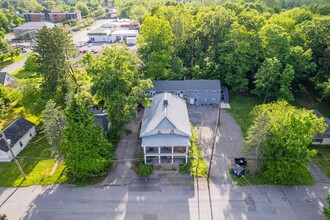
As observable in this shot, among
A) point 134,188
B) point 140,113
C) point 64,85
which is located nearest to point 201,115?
point 140,113

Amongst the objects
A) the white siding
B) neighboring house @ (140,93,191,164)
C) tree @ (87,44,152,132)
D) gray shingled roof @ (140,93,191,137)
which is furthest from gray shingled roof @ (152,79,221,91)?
the white siding

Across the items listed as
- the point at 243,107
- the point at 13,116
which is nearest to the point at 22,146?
the point at 13,116

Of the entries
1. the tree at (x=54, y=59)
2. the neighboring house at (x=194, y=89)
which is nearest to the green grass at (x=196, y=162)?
the neighboring house at (x=194, y=89)

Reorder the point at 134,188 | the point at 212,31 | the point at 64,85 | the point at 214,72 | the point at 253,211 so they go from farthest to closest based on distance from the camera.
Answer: the point at 212,31, the point at 214,72, the point at 64,85, the point at 134,188, the point at 253,211

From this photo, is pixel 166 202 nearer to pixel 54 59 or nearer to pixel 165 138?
pixel 165 138

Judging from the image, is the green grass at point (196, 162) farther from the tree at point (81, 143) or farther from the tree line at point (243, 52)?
the tree line at point (243, 52)

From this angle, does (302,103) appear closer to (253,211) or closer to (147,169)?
(253,211)
